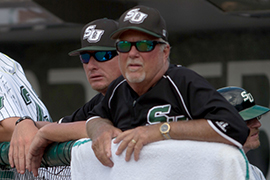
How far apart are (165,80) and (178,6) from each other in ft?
13.5

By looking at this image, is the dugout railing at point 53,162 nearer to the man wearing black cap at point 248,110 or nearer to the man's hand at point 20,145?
the man's hand at point 20,145

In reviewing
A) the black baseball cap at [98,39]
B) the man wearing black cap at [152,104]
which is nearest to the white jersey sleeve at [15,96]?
the black baseball cap at [98,39]

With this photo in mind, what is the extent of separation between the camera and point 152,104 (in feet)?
4.32

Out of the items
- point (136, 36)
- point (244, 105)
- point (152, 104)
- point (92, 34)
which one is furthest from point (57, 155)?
point (244, 105)

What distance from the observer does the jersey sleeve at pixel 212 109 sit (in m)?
1.08

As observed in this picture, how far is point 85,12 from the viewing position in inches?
219

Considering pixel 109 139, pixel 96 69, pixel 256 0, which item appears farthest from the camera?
pixel 256 0

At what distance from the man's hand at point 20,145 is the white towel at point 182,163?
41 cm

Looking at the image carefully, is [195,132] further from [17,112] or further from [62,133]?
[17,112]

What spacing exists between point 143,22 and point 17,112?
2.61 feet

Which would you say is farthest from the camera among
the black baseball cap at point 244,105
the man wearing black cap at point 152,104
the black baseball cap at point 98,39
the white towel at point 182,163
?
the black baseball cap at point 244,105

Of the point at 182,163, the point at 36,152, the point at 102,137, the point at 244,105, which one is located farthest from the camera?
the point at 244,105

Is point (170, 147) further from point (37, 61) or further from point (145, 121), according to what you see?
point (37, 61)

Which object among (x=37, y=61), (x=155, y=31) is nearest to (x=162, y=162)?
(x=155, y=31)
